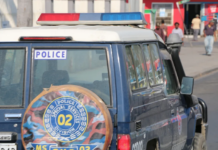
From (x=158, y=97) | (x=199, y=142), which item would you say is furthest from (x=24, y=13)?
(x=158, y=97)

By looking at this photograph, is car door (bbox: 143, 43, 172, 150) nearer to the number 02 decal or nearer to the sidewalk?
the number 02 decal

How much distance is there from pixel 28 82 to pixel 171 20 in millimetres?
40285

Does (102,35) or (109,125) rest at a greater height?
(102,35)

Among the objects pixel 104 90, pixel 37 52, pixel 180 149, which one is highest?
pixel 37 52

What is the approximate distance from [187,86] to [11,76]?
6.48 feet

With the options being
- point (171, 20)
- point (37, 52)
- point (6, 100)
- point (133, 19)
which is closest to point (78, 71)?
point (37, 52)

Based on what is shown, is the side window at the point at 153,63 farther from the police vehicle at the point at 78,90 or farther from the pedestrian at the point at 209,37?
the pedestrian at the point at 209,37

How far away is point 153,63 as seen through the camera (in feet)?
16.2

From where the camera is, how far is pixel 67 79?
4.34 metres

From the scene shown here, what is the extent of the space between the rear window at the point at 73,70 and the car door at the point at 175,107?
1.16 m

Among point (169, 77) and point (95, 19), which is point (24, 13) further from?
point (169, 77)

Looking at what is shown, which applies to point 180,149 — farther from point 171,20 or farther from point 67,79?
point 171,20

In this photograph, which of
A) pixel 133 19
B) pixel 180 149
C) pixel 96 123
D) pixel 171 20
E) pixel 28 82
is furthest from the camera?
pixel 171 20

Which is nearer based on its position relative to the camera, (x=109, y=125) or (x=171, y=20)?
(x=109, y=125)
